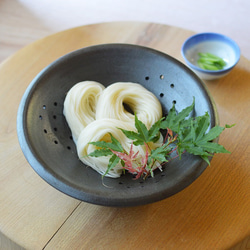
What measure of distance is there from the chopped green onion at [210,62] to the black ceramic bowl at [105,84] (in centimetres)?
38

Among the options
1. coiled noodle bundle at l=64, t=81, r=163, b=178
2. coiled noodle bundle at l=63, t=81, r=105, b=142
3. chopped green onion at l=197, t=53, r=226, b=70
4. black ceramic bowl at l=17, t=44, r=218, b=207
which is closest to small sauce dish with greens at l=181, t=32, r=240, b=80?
chopped green onion at l=197, t=53, r=226, b=70

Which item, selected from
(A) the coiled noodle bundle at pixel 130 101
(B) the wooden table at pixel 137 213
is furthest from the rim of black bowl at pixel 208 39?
(A) the coiled noodle bundle at pixel 130 101

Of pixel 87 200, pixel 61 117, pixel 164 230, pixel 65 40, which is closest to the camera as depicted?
pixel 87 200

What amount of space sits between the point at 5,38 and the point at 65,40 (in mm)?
1360

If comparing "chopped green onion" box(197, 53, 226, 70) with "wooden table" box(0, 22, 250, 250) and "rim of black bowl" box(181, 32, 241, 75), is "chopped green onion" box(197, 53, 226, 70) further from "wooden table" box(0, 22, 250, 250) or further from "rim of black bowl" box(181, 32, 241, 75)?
"wooden table" box(0, 22, 250, 250)

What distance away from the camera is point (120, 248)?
1088mm

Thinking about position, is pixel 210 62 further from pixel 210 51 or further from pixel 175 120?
pixel 175 120

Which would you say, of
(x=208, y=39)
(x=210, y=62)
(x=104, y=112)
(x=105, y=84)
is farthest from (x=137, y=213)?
(x=208, y=39)

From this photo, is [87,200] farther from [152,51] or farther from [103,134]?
[152,51]

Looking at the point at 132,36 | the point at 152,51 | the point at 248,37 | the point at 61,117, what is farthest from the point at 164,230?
the point at 248,37

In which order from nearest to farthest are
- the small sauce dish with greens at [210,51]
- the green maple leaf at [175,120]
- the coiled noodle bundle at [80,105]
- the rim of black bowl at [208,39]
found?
the green maple leaf at [175,120], the coiled noodle bundle at [80,105], the rim of black bowl at [208,39], the small sauce dish with greens at [210,51]

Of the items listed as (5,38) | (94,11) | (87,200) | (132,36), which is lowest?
(5,38)

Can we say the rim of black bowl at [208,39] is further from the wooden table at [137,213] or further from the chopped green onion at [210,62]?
the wooden table at [137,213]

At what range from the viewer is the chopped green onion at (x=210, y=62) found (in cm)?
168
